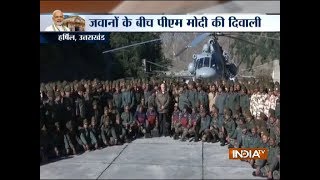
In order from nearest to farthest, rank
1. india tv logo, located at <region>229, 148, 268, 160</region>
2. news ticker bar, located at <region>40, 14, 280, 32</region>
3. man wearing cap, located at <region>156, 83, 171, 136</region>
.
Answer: news ticker bar, located at <region>40, 14, 280, 32</region> → india tv logo, located at <region>229, 148, 268, 160</region> → man wearing cap, located at <region>156, 83, 171, 136</region>

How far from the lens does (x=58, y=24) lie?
4.61 m

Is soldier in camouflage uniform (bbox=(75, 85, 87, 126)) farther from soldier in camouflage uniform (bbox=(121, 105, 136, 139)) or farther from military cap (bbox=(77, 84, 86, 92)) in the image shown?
soldier in camouflage uniform (bbox=(121, 105, 136, 139))

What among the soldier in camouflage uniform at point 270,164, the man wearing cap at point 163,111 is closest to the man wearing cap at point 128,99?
the man wearing cap at point 163,111

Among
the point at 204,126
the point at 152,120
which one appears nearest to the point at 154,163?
the point at 152,120

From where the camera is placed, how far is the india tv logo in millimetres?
4715

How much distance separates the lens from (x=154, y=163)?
15.3ft

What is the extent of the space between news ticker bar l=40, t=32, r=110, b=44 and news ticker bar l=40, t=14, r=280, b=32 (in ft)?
0.21

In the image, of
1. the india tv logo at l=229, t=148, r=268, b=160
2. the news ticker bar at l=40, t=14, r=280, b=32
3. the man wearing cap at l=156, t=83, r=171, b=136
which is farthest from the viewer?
the man wearing cap at l=156, t=83, r=171, b=136

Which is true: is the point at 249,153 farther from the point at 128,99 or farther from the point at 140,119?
the point at 128,99

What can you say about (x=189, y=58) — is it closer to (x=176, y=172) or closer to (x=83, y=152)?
(x=176, y=172)

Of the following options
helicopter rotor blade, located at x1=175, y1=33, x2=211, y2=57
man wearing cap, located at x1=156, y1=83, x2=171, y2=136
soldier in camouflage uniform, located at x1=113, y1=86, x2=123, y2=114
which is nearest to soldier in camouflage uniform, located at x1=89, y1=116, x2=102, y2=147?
soldier in camouflage uniform, located at x1=113, y1=86, x2=123, y2=114
